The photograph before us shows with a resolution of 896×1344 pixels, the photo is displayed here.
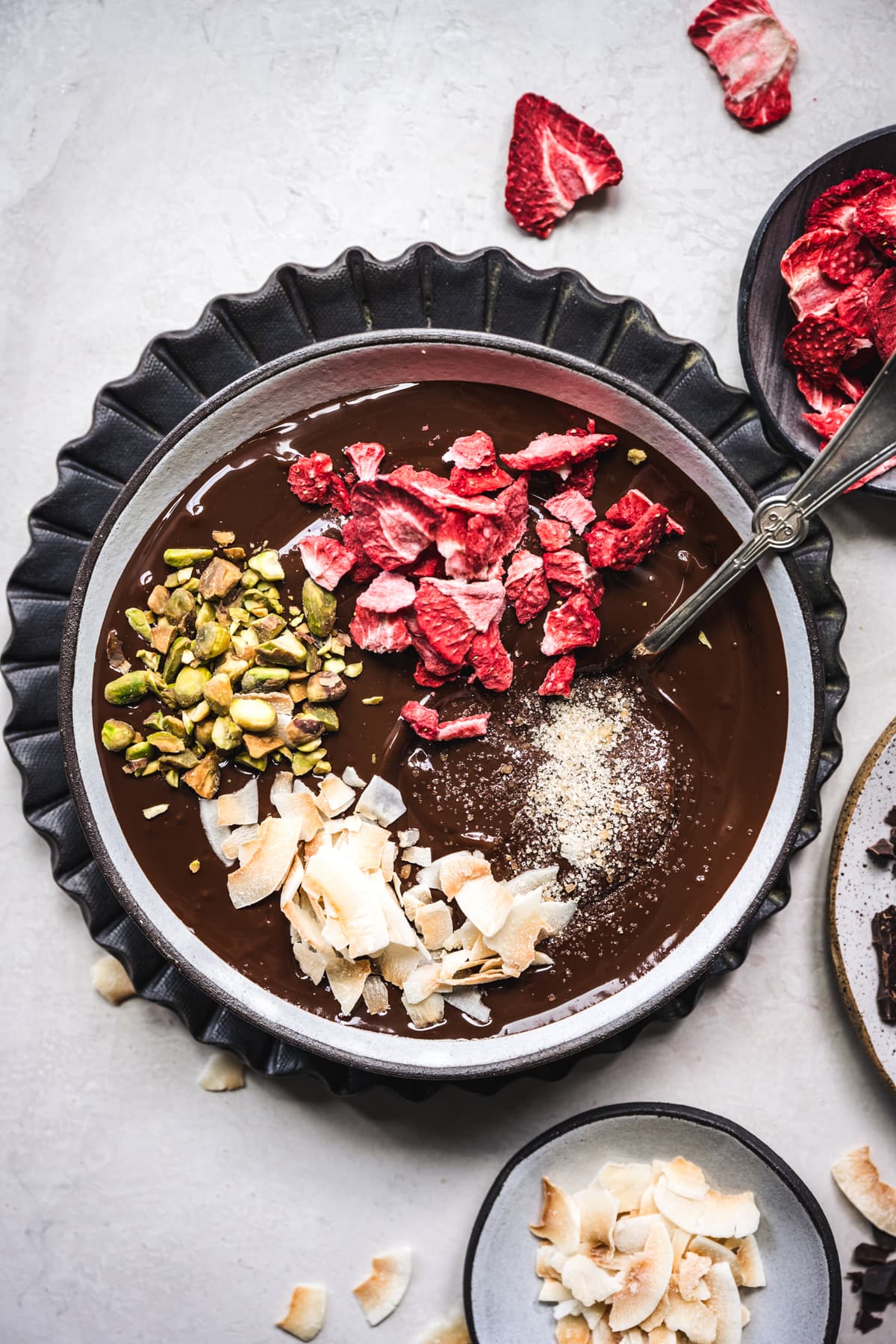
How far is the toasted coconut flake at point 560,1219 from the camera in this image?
1537mm

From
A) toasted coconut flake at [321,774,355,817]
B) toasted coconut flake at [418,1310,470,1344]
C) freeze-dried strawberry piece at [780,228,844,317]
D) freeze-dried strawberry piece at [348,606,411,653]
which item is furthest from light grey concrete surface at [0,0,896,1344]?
freeze-dried strawberry piece at [348,606,411,653]

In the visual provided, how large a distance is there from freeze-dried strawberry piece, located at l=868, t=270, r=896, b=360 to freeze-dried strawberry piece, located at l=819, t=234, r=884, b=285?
4cm

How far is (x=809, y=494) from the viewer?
52.3 inches

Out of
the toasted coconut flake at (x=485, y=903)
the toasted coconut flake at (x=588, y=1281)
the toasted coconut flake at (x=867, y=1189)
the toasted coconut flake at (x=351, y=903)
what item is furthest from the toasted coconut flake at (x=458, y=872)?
the toasted coconut flake at (x=867, y=1189)

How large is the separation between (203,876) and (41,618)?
0.48 metres

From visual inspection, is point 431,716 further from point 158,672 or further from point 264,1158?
point 264,1158

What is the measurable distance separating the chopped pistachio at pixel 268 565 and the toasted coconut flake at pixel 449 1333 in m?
1.30

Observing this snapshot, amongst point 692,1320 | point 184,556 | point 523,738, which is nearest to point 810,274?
point 523,738

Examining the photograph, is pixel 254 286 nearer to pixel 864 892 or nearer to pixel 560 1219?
pixel 864 892

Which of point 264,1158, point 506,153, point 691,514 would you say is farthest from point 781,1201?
point 506,153

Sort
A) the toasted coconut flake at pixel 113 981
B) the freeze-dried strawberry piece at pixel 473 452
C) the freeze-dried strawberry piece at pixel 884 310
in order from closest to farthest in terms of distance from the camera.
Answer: the freeze-dried strawberry piece at pixel 473 452 → the freeze-dried strawberry piece at pixel 884 310 → the toasted coconut flake at pixel 113 981

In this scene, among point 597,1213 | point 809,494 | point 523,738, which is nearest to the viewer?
point 809,494

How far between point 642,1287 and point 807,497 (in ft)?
4.08

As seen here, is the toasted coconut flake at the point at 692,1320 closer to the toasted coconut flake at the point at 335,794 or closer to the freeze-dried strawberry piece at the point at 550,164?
the toasted coconut flake at the point at 335,794
